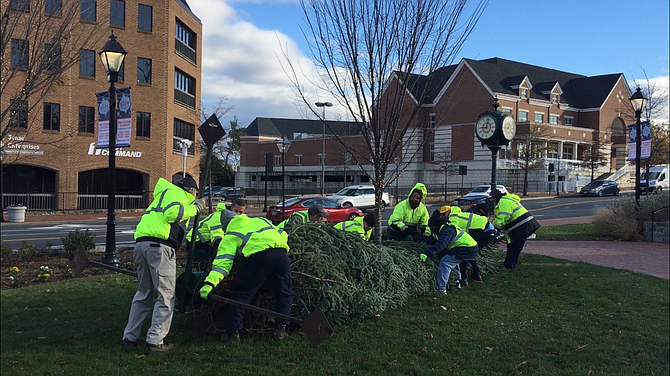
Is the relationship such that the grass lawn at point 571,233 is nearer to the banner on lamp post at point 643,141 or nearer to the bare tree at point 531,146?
the banner on lamp post at point 643,141

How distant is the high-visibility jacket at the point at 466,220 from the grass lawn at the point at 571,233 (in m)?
8.14

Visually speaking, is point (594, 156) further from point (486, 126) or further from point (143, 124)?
point (486, 126)

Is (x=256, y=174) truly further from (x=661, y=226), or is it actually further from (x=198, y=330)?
(x=198, y=330)

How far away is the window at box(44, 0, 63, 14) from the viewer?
31.1ft

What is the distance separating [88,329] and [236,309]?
6.18ft

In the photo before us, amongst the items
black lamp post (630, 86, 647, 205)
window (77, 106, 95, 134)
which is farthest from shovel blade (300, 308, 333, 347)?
window (77, 106, 95, 134)

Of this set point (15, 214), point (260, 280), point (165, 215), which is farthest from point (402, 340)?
point (15, 214)

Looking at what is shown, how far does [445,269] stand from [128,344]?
4.81 metres

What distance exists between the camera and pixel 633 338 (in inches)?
246

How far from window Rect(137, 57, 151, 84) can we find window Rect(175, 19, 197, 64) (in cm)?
288

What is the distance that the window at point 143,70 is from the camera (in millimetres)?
32844

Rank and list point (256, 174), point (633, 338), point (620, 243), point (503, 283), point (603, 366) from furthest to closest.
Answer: point (256, 174) < point (620, 243) < point (503, 283) < point (633, 338) < point (603, 366)

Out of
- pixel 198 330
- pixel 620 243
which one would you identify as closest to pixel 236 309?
pixel 198 330

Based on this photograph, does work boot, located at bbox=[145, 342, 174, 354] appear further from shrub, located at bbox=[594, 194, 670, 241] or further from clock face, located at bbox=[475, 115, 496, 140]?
shrub, located at bbox=[594, 194, 670, 241]
